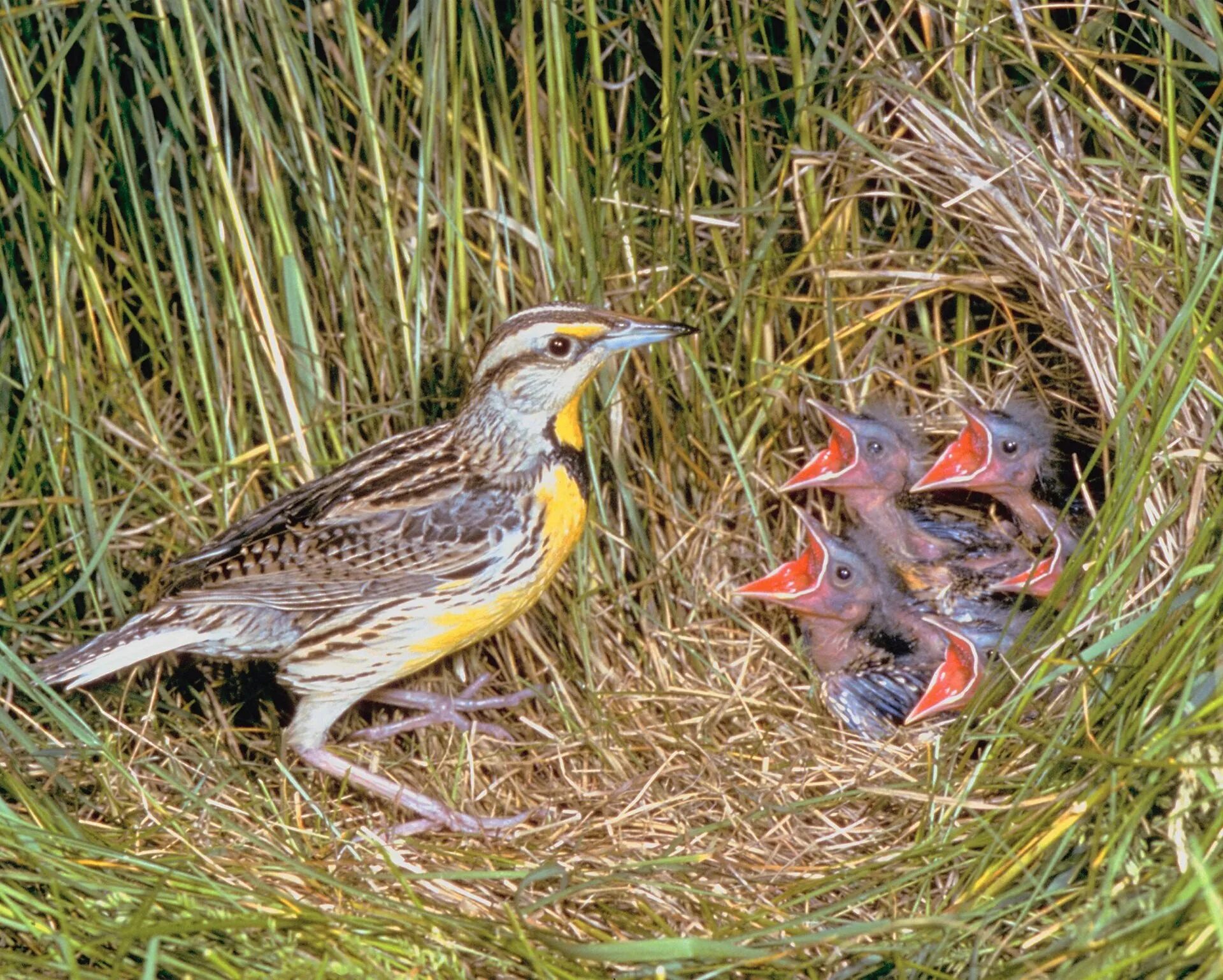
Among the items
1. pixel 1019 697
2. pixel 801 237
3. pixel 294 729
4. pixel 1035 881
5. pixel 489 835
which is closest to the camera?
pixel 1035 881

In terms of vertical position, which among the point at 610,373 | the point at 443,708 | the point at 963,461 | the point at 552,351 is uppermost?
the point at 552,351

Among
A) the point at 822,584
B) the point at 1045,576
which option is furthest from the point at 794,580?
the point at 1045,576

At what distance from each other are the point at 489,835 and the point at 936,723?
1.16 m

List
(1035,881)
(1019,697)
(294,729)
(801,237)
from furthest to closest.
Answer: (801,237)
(294,729)
(1019,697)
(1035,881)

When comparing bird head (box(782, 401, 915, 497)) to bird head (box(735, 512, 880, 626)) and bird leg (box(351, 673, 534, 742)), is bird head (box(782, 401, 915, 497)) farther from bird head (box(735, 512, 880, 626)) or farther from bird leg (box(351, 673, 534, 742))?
bird leg (box(351, 673, 534, 742))

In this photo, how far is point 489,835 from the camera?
3510 mm

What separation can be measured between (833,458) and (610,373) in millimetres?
643

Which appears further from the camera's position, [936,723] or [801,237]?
[801,237]

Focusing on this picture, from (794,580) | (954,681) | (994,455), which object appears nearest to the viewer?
(954,681)

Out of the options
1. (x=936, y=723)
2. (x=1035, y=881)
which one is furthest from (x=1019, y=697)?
(x=936, y=723)

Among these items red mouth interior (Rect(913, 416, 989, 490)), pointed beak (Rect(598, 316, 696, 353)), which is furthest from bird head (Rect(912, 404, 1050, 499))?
pointed beak (Rect(598, 316, 696, 353))

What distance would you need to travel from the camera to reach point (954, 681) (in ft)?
12.1

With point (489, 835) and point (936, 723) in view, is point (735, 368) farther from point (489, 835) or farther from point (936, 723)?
point (489, 835)

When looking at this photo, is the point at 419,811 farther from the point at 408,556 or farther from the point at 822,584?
the point at 822,584
